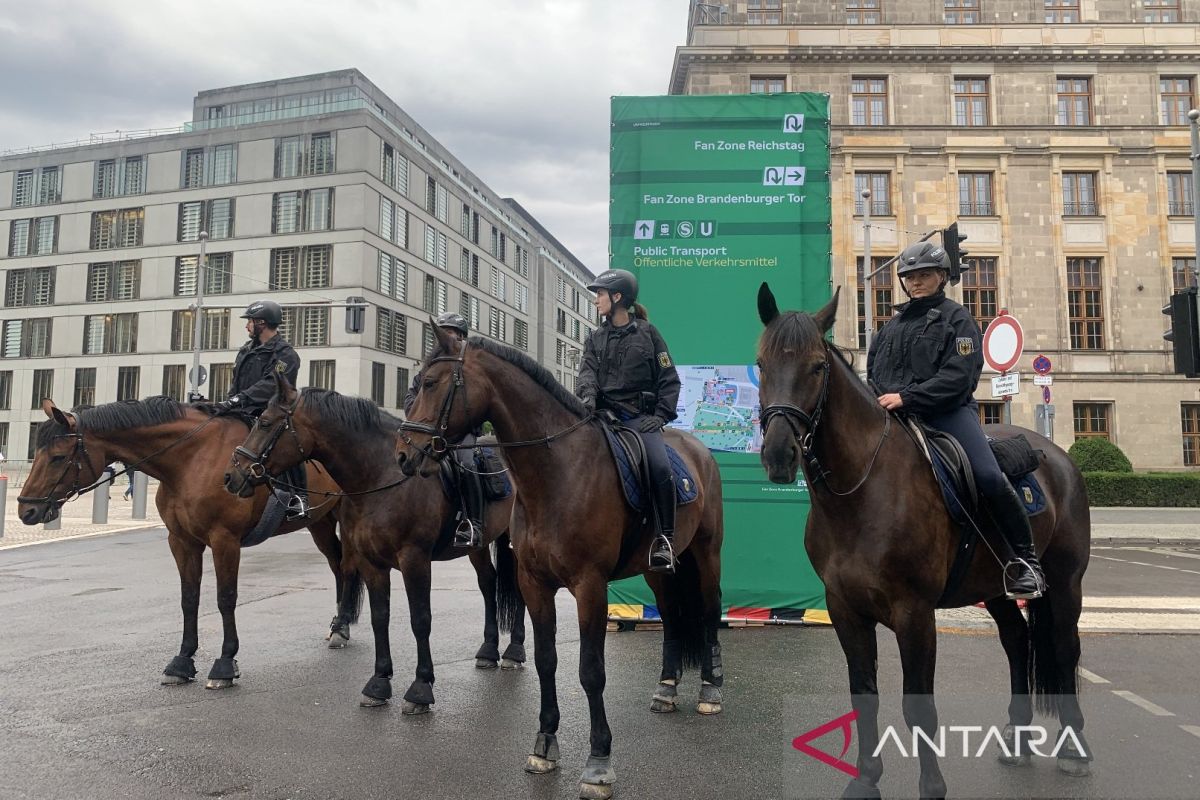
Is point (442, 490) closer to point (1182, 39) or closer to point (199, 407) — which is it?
point (199, 407)

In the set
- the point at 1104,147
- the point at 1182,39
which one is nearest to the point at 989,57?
the point at 1104,147

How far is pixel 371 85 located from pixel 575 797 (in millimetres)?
58386

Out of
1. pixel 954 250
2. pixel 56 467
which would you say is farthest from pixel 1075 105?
pixel 56 467

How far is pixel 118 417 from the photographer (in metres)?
6.95

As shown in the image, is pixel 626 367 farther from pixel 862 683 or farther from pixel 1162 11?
pixel 1162 11

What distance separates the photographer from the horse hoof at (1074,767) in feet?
14.6

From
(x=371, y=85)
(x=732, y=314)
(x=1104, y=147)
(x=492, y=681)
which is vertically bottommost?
(x=492, y=681)

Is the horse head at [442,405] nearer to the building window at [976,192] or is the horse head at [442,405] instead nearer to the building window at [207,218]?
the building window at [976,192]

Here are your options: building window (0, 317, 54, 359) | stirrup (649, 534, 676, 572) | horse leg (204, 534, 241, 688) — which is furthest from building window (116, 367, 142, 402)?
stirrup (649, 534, 676, 572)

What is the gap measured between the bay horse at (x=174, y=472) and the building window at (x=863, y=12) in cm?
3733

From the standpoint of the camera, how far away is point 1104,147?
→ 1359 inches

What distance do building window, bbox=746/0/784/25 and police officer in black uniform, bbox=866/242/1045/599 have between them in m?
36.2

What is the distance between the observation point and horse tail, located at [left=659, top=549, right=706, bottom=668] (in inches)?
237

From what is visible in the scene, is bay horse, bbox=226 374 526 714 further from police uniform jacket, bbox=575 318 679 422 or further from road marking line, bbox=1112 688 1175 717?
road marking line, bbox=1112 688 1175 717
